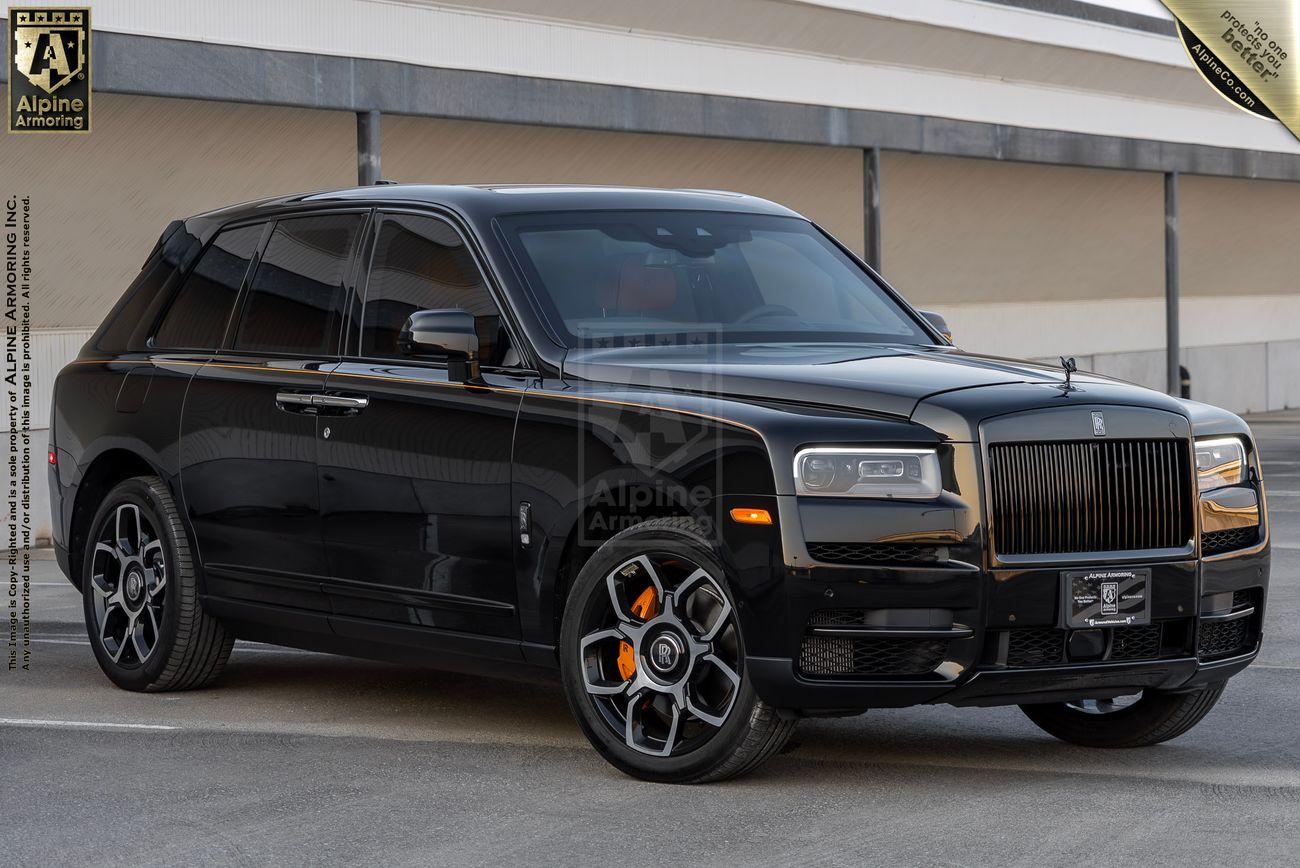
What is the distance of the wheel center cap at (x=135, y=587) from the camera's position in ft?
27.2

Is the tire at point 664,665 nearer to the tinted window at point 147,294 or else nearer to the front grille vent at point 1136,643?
the front grille vent at point 1136,643

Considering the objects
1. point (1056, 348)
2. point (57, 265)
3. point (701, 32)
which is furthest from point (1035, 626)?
point (1056, 348)

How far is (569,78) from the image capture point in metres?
17.9

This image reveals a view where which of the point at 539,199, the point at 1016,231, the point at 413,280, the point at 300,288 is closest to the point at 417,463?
the point at 413,280

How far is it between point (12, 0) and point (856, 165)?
40.7ft

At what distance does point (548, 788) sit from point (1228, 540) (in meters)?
2.21

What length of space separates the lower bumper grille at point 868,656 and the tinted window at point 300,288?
96.4 inches

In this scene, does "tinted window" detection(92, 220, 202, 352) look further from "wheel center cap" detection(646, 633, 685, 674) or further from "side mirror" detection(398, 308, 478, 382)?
"wheel center cap" detection(646, 633, 685, 674)

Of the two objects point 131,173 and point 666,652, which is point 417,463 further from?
point 131,173

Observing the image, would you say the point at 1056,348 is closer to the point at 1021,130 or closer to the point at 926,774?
the point at 1021,130

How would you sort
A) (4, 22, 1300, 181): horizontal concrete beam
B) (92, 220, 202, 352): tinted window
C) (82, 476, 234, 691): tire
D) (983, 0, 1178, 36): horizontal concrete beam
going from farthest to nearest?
(983, 0, 1178, 36): horizontal concrete beam, (4, 22, 1300, 181): horizontal concrete beam, (92, 220, 202, 352): tinted window, (82, 476, 234, 691): tire

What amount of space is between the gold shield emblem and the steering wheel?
26.3 ft

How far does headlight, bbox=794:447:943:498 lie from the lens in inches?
233

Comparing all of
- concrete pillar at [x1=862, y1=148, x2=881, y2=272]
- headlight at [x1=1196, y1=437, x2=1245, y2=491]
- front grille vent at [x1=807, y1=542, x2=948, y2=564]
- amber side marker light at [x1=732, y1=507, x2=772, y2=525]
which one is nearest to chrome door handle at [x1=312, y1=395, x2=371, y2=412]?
amber side marker light at [x1=732, y1=507, x2=772, y2=525]
